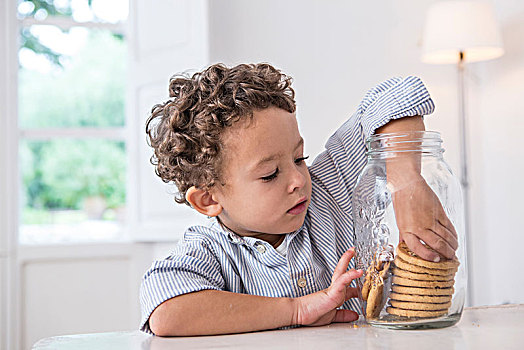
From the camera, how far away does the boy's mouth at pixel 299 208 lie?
81 centimetres

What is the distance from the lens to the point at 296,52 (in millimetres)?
2941

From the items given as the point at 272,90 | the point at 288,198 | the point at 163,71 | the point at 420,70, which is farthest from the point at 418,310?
the point at 420,70

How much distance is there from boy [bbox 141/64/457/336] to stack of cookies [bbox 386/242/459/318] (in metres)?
0.09

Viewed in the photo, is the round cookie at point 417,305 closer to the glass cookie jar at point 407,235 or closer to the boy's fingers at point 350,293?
the glass cookie jar at point 407,235

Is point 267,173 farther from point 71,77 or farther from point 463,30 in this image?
point 71,77

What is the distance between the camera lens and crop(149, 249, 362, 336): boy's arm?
0.71m

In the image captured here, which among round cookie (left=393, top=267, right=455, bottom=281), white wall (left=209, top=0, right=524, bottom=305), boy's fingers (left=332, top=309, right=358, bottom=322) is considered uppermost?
white wall (left=209, top=0, right=524, bottom=305)

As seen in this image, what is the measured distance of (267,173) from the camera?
79cm

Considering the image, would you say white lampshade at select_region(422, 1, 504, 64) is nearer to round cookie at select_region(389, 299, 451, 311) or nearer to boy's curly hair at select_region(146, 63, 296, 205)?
boy's curly hair at select_region(146, 63, 296, 205)

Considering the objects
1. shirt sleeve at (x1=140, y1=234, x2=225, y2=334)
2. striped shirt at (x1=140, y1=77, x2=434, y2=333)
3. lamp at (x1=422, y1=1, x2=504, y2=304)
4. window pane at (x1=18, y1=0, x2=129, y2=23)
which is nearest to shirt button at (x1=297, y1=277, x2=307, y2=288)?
striped shirt at (x1=140, y1=77, x2=434, y2=333)

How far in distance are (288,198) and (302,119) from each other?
215 centimetres

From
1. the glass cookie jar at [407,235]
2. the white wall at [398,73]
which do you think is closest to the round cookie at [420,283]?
the glass cookie jar at [407,235]

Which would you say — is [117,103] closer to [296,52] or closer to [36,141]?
[36,141]

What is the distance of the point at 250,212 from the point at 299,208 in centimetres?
7
